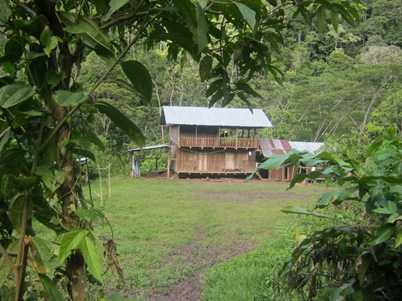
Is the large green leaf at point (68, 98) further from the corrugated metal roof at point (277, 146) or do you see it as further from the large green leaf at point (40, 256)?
the corrugated metal roof at point (277, 146)

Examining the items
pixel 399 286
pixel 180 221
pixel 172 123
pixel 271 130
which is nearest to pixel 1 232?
pixel 399 286

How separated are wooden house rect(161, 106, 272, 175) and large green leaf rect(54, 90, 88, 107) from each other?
14.8 metres

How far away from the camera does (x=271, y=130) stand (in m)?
19.5

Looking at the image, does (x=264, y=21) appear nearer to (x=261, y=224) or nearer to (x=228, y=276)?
(x=228, y=276)

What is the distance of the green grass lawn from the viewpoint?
12.2ft

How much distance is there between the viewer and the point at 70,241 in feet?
1.63

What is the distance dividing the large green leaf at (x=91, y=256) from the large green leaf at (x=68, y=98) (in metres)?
0.17

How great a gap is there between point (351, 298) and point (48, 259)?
2.51ft

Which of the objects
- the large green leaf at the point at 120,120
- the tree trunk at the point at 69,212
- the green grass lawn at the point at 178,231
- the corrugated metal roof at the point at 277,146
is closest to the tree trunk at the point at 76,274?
the tree trunk at the point at 69,212

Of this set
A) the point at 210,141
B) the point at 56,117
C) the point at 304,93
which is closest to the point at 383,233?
the point at 56,117

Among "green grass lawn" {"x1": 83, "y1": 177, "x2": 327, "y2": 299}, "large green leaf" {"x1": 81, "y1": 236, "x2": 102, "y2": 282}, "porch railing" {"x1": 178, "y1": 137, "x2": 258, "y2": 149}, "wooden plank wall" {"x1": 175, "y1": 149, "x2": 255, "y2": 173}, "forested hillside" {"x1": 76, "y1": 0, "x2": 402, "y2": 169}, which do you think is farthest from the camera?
"forested hillside" {"x1": 76, "y1": 0, "x2": 402, "y2": 169}

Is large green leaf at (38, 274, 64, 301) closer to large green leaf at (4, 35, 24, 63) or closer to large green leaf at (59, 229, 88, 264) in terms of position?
large green leaf at (59, 229, 88, 264)

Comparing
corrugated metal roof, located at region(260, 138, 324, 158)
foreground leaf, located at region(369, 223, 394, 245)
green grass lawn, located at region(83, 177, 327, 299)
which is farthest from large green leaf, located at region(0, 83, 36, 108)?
corrugated metal roof, located at region(260, 138, 324, 158)

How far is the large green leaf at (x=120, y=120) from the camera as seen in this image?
0.58 meters
